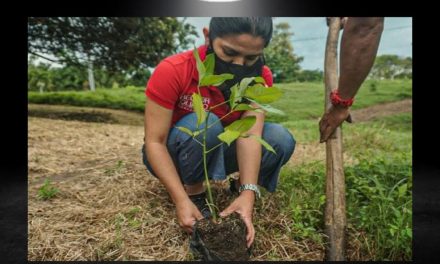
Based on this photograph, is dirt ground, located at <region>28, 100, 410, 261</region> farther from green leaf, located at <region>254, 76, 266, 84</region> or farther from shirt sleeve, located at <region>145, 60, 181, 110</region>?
green leaf, located at <region>254, 76, 266, 84</region>

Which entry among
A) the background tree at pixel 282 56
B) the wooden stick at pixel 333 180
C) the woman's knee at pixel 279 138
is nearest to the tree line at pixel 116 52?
the background tree at pixel 282 56

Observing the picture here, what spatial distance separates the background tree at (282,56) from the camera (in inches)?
89.4

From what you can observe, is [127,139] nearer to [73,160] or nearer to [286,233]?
[73,160]

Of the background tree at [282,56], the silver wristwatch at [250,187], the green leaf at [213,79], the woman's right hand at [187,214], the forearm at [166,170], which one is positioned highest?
the background tree at [282,56]

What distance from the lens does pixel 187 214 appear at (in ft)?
6.89

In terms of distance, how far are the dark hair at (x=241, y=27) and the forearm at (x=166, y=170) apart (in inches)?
19.6

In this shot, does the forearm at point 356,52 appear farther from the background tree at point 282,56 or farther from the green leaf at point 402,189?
the green leaf at point 402,189

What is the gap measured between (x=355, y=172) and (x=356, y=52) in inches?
19.7

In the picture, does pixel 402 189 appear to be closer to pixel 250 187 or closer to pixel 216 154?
pixel 250 187

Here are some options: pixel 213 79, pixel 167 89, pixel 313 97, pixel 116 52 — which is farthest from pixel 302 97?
pixel 116 52

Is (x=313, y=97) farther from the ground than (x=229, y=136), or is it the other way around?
(x=313, y=97)
